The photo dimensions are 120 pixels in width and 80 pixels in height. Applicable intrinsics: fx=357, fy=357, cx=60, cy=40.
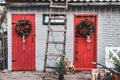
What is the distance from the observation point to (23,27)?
47.6 feet

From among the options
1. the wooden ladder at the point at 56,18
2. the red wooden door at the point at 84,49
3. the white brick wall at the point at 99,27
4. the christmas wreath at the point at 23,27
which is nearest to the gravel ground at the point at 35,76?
the wooden ladder at the point at 56,18

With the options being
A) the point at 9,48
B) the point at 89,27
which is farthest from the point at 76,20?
the point at 9,48

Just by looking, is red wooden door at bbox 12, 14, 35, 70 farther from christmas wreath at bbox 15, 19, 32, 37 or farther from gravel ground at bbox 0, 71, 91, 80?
gravel ground at bbox 0, 71, 91, 80

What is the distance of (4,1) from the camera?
50.2ft

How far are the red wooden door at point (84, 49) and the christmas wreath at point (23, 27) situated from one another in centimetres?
193

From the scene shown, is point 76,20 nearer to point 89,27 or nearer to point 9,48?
point 89,27

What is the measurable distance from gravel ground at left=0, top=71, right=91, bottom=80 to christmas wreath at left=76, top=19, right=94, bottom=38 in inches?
64.7

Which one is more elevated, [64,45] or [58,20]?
[58,20]

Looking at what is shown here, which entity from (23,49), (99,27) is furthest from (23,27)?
(99,27)

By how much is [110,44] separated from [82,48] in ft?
3.80

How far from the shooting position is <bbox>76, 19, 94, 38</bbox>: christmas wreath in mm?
14414

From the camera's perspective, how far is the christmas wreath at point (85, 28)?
14.4 meters

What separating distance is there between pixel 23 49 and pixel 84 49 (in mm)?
2518

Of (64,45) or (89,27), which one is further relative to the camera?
(89,27)
